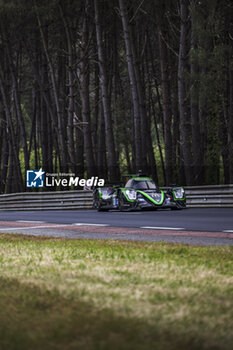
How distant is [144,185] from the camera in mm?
21203

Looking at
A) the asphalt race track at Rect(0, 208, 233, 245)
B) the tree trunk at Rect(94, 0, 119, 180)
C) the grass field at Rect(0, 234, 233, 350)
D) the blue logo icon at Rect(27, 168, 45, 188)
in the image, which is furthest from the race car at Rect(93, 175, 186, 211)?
the grass field at Rect(0, 234, 233, 350)

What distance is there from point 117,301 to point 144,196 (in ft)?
53.0

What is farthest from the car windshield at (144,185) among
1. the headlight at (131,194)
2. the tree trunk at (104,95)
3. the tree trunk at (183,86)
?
the tree trunk at (104,95)

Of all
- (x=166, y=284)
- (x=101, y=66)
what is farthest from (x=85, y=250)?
(x=101, y=66)

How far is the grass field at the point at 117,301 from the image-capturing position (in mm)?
3561

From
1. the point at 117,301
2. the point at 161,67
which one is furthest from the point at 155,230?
the point at 161,67

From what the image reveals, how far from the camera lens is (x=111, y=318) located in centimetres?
404

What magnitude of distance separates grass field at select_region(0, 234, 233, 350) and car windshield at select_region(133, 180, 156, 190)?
43.3 feet

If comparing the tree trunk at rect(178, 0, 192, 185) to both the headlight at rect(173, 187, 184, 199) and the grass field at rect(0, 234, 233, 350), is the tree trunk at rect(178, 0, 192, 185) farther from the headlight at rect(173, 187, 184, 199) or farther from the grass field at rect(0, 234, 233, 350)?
the grass field at rect(0, 234, 233, 350)

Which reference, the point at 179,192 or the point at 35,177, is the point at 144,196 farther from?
the point at 35,177

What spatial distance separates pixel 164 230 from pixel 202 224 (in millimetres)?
1439

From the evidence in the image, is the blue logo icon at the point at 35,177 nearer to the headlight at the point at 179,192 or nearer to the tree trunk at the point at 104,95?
the tree trunk at the point at 104,95

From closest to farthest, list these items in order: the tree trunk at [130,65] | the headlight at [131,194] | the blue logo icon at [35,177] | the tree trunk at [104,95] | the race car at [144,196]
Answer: the race car at [144,196] → the headlight at [131,194] → the tree trunk at [130,65] → the tree trunk at [104,95] → the blue logo icon at [35,177]

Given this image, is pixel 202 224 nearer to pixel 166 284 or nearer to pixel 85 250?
Answer: pixel 85 250
